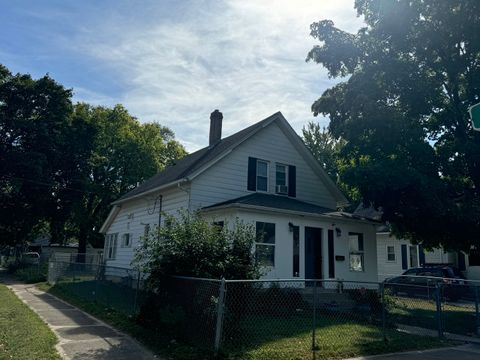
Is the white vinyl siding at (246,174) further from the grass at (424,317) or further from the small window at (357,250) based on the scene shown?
the grass at (424,317)

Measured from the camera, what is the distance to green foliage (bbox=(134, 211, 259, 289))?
898 cm

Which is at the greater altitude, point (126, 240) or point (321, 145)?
point (321, 145)

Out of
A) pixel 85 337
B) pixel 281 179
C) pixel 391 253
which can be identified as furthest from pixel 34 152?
pixel 391 253

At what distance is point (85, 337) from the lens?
8977 millimetres

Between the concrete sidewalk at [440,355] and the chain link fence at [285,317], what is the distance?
35 centimetres

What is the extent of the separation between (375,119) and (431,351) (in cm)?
861

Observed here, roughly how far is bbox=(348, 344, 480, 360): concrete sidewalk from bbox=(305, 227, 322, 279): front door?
7.24m

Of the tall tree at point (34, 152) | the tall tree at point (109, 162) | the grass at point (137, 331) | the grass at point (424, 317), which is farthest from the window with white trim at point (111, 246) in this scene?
the grass at point (424, 317)

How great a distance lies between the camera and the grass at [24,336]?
7.39 m

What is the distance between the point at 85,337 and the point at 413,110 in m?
13.5

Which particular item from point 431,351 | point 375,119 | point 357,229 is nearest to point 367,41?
point 375,119

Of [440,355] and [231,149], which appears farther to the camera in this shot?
[231,149]

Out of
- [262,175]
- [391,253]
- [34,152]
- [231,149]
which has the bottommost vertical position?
[391,253]

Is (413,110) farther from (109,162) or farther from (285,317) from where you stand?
(109,162)
